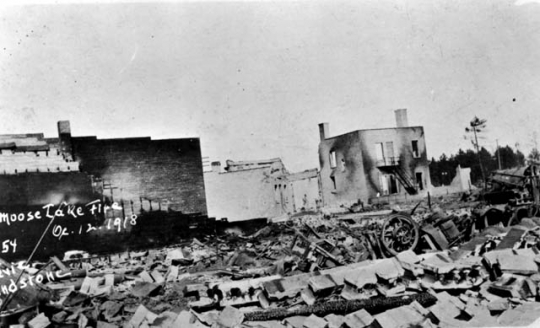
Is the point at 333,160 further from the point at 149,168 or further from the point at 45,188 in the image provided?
the point at 45,188

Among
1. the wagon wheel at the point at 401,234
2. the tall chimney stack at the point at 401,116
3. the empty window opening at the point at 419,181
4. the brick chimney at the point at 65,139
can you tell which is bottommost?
the wagon wheel at the point at 401,234

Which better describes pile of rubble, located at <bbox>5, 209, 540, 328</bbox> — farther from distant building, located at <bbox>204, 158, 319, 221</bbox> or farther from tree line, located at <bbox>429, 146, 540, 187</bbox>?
distant building, located at <bbox>204, 158, 319, 221</bbox>

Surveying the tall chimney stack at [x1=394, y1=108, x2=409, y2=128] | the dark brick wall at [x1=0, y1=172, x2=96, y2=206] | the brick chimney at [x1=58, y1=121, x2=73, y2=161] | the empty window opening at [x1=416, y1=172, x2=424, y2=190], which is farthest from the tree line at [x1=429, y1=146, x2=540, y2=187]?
the dark brick wall at [x1=0, y1=172, x2=96, y2=206]

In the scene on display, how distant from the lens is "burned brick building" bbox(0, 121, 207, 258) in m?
13.7

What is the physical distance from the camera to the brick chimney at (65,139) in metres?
12.1

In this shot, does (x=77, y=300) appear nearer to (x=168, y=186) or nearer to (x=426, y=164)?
(x=168, y=186)

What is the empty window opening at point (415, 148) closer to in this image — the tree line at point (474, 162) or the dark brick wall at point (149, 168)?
the tree line at point (474, 162)

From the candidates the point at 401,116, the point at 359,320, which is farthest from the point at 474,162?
the point at 359,320

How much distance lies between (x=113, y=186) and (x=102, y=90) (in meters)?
8.93

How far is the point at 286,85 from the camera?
38.7 feet

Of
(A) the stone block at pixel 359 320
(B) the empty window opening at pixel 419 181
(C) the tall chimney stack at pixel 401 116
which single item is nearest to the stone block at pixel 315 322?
(A) the stone block at pixel 359 320

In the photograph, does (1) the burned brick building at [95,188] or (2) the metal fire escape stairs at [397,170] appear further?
(2) the metal fire escape stairs at [397,170]

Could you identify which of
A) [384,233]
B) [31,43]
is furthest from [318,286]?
[31,43]

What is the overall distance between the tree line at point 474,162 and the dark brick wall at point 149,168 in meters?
11.8
